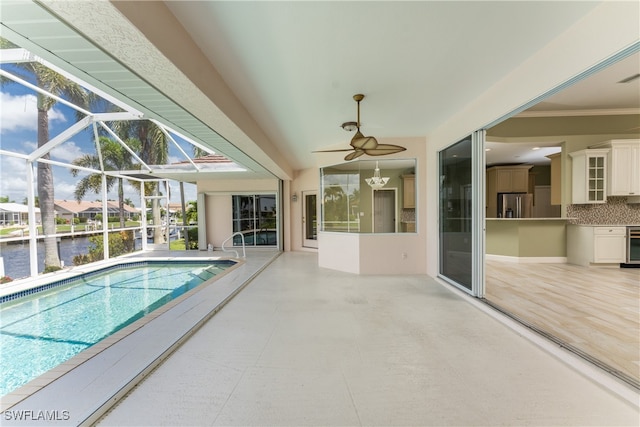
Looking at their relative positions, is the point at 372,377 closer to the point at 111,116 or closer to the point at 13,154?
the point at 111,116

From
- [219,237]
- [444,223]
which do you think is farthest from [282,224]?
[444,223]

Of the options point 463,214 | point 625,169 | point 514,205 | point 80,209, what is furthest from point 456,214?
point 80,209

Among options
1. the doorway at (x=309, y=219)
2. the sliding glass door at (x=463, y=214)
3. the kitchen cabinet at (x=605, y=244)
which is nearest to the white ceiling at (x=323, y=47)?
the sliding glass door at (x=463, y=214)

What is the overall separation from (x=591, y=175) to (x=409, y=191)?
3884mm

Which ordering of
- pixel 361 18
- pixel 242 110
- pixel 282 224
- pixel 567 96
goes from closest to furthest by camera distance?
→ pixel 361 18
pixel 242 110
pixel 567 96
pixel 282 224

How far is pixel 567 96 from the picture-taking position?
438 centimetres

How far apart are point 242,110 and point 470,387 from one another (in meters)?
3.71

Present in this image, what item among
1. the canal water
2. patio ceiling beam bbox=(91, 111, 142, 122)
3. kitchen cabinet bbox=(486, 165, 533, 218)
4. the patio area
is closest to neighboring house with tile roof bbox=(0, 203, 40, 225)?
the canal water

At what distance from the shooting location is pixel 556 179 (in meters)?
6.18

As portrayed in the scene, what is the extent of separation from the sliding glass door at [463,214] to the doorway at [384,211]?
0.93 meters

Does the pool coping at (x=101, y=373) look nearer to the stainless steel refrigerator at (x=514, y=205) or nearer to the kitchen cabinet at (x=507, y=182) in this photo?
the kitchen cabinet at (x=507, y=182)

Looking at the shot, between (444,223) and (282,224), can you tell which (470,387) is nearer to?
(444,223)

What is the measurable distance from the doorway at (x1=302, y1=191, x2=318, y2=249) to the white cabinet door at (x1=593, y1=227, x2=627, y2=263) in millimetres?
6719

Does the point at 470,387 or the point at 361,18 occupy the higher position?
the point at 361,18
